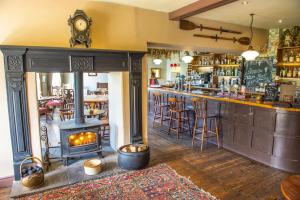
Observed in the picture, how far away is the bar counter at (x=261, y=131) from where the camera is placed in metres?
3.52

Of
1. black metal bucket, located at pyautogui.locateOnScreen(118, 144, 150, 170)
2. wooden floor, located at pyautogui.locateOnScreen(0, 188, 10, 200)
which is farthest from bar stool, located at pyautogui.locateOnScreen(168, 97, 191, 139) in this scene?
wooden floor, located at pyautogui.locateOnScreen(0, 188, 10, 200)

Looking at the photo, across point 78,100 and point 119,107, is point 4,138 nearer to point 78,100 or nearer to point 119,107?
point 78,100

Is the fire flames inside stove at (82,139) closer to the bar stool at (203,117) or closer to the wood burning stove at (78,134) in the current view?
the wood burning stove at (78,134)

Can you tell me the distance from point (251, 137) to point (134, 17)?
3.16 meters

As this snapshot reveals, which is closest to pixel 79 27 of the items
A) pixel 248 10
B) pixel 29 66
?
pixel 29 66

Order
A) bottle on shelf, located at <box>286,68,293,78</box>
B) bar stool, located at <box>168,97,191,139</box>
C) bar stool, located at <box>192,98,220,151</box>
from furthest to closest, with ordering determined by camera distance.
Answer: bottle on shelf, located at <box>286,68,293,78</box> < bar stool, located at <box>168,97,191,139</box> < bar stool, located at <box>192,98,220,151</box>

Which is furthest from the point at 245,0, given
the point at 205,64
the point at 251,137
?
the point at 205,64

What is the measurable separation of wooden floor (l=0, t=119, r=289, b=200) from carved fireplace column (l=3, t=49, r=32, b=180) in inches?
21.8

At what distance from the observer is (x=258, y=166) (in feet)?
12.3

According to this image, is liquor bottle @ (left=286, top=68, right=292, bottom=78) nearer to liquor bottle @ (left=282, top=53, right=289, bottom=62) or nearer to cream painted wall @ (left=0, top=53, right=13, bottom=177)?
liquor bottle @ (left=282, top=53, right=289, bottom=62)

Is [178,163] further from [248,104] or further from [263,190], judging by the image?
[248,104]

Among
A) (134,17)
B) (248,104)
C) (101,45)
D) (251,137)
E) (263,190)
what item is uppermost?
(134,17)

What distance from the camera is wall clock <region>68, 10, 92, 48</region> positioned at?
3276mm

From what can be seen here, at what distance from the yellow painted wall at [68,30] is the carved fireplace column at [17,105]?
109 millimetres
